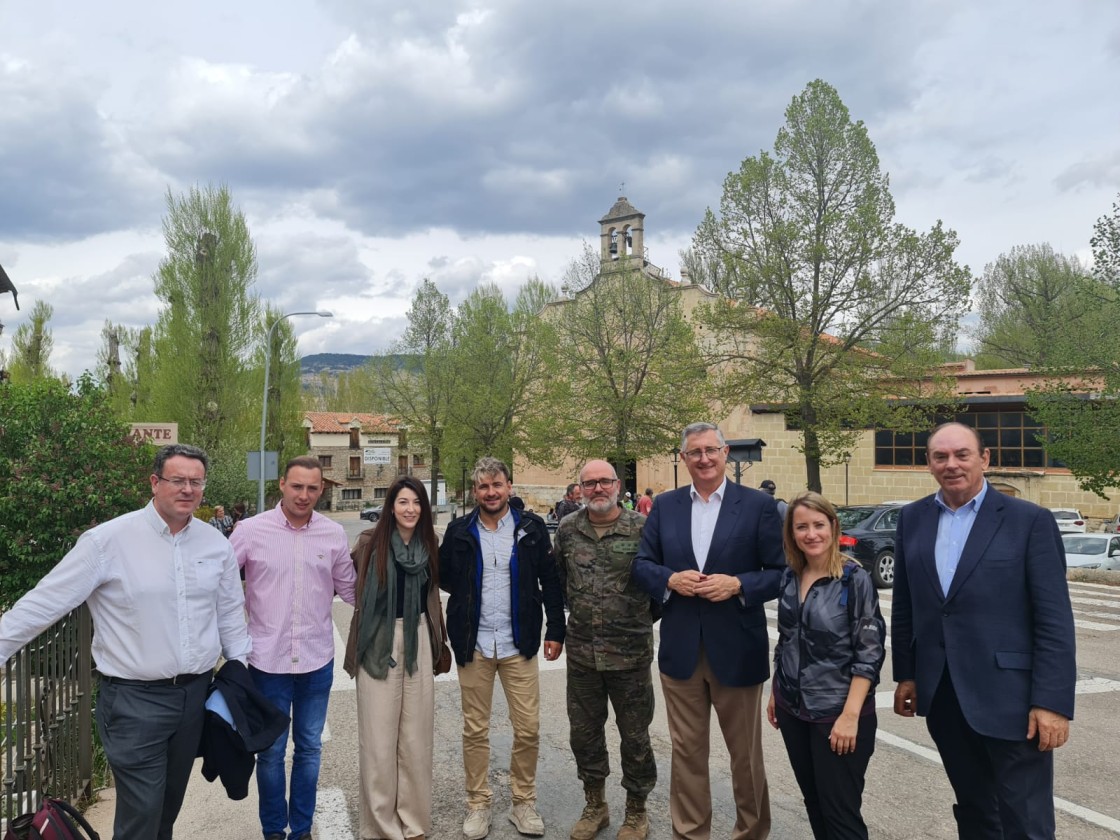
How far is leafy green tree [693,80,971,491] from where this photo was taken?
22.2 metres

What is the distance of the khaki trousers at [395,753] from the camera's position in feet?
13.2

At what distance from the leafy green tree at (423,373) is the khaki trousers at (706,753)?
1392 inches

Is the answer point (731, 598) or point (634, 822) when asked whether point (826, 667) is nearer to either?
point (731, 598)

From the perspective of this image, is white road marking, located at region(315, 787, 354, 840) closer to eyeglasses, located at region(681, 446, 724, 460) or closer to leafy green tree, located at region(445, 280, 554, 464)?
eyeglasses, located at region(681, 446, 724, 460)

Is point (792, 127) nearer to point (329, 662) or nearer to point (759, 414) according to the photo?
point (759, 414)

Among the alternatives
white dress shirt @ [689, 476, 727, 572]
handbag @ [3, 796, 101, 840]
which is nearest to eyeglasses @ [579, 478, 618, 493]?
white dress shirt @ [689, 476, 727, 572]

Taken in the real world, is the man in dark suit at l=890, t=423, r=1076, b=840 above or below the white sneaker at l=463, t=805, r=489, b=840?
above

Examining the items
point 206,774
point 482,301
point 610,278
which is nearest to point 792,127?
point 610,278

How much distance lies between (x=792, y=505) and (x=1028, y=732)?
120 cm

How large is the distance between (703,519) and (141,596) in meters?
2.50

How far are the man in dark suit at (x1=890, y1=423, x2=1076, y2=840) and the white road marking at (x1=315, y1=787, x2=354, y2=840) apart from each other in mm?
2876

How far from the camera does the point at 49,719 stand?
398 cm

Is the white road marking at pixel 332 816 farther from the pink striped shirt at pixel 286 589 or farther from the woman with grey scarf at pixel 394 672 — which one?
the pink striped shirt at pixel 286 589

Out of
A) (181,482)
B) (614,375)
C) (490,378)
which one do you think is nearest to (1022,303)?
(614,375)
